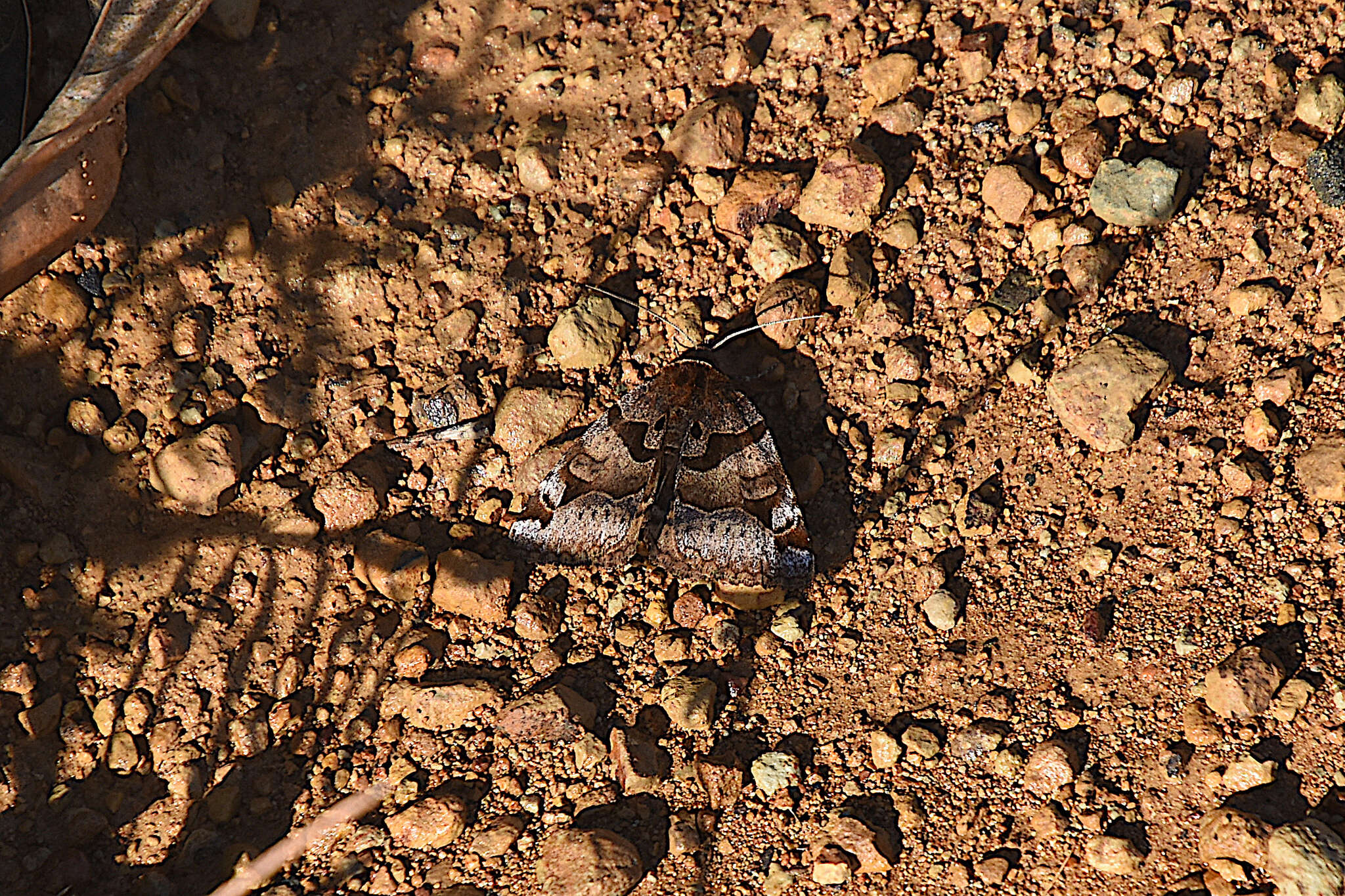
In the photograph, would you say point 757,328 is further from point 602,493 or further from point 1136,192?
point 1136,192

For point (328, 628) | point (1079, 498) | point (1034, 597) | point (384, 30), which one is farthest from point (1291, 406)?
point (384, 30)

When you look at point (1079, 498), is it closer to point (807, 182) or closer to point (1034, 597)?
point (1034, 597)

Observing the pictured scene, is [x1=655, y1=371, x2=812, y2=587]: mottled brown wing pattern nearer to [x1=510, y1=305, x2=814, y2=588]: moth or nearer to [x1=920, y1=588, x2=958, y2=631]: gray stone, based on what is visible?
[x1=510, y1=305, x2=814, y2=588]: moth

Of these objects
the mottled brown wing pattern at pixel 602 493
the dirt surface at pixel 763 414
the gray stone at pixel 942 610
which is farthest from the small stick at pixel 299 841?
the gray stone at pixel 942 610

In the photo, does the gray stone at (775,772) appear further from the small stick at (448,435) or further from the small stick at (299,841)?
the small stick at (448,435)

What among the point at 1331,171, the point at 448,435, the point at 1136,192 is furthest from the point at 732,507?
the point at 1331,171

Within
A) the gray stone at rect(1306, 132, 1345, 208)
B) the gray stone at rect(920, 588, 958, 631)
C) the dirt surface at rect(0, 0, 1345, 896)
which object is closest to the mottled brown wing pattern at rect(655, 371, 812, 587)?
the dirt surface at rect(0, 0, 1345, 896)
